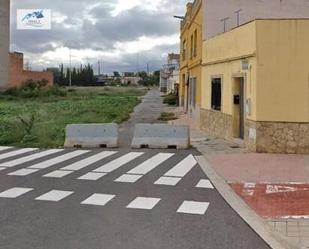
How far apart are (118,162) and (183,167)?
5.86 feet

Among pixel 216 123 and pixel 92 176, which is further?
pixel 216 123

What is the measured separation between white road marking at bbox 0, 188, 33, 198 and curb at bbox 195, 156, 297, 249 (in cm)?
364

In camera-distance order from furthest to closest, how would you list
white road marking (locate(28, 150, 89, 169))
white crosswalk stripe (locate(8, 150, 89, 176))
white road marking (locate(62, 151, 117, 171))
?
white road marking (locate(28, 150, 89, 169)), white road marking (locate(62, 151, 117, 171)), white crosswalk stripe (locate(8, 150, 89, 176))

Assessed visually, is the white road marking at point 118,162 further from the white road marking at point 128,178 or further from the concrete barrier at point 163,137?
the concrete barrier at point 163,137

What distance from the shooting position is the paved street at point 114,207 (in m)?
6.26

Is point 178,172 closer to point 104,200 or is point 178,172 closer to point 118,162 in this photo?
point 118,162

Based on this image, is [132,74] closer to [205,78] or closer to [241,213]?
[205,78]

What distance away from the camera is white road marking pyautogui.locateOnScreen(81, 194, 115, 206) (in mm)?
8309

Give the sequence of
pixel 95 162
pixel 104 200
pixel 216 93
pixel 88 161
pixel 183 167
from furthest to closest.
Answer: pixel 216 93 < pixel 88 161 < pixel 95 162 < pixel 183 167 < pixel 104 200

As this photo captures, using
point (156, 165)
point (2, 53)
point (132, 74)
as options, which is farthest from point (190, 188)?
point (132, 74)

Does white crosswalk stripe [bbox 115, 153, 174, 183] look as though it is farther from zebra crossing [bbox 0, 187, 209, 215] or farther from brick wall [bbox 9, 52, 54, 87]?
brick wall [bbox 9, 52, 54, 87]

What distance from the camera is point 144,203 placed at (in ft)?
27.4

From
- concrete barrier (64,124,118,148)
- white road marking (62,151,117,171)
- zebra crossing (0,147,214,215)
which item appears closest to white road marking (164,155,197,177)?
zebra crossing (0,147,214,215)

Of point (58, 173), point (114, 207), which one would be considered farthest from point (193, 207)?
point (58, 173)
